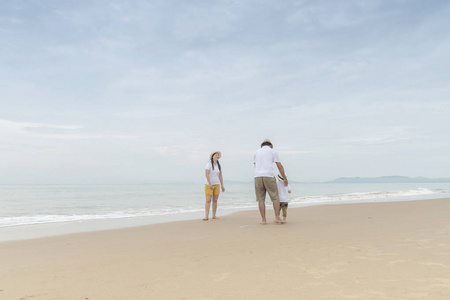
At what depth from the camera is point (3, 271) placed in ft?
12.6

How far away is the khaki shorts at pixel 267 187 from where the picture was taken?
24.4ft

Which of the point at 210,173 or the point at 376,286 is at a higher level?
the point at 210,173

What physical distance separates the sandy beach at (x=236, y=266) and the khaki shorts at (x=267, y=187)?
1.56 metres

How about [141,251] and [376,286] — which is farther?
[141,251]

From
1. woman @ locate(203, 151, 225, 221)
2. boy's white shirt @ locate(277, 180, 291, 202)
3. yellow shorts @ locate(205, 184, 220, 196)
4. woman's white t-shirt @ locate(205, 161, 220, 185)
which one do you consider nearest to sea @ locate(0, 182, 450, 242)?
woman @ locate(203, 151, 225, 221)

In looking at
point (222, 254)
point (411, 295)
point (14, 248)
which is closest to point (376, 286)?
point (411, 295)

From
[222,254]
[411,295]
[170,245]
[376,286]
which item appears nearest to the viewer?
[411,295]

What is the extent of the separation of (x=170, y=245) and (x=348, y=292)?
10.1 feet

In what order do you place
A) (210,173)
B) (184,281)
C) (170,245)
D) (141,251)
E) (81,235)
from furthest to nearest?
(210,173) → (81,235) → (170,245) → (141,251) → (184,281)

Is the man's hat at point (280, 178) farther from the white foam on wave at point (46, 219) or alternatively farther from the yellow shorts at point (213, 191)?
the white foam on wave at point (46, 219)

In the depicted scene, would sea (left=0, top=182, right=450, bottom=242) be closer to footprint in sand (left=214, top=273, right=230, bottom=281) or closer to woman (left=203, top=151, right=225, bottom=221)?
woman (left=203, top=151, right=225, bottom=221)

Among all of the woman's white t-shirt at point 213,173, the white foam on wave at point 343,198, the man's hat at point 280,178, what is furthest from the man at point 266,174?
the white foam on wave at point 343,198

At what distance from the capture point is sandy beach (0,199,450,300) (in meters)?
2.83

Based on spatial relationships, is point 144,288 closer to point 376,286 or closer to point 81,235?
point 376,286
